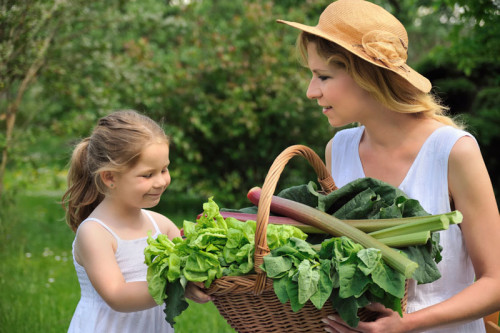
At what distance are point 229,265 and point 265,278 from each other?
0.15m

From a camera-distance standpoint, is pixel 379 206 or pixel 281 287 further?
pixel 379 206

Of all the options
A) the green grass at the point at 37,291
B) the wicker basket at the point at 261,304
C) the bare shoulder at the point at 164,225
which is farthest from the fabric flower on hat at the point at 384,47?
the green grass at the point at 37,291

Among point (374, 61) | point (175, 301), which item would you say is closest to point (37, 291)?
point (175, 301)

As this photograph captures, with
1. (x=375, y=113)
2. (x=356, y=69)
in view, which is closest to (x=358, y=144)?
(x=375, y=113)

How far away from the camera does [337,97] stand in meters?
2.37

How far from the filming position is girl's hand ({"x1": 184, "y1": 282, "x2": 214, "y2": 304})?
183 cm

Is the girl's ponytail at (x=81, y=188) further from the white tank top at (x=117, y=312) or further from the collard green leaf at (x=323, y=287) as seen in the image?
the collard green leaf at (x=323, y=287)

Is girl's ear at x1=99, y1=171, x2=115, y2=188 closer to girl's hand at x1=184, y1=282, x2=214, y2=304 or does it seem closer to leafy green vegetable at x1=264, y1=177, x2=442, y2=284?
leafy green vegetable at x1=264, y1=177, x2=442, y2=284

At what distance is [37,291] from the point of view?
5488 millimetres

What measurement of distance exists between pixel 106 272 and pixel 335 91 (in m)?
1.15

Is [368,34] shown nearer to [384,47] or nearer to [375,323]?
[384,47]

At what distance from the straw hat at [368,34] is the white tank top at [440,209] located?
0.78 feet

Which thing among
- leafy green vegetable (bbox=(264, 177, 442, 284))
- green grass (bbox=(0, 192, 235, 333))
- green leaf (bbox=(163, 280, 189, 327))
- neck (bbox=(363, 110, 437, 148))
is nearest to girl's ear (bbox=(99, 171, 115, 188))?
leafy green vegetable (bbox=(264, 177, 442, 284))

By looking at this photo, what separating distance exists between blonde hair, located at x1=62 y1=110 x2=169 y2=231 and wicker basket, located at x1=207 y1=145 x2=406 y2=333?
0.83 metres
